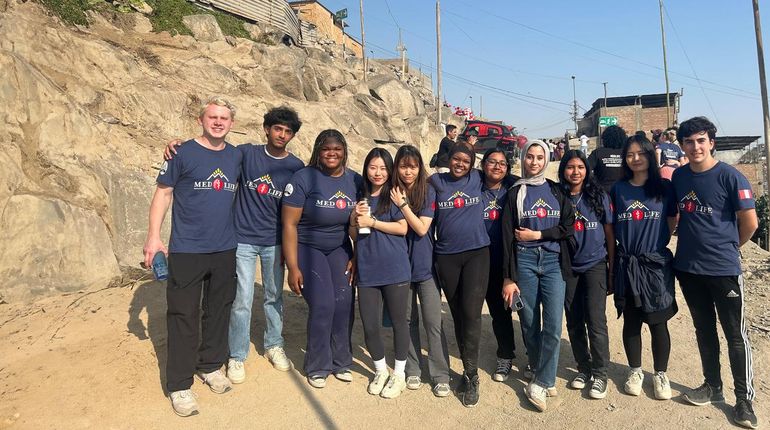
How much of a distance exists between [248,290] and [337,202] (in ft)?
3.56

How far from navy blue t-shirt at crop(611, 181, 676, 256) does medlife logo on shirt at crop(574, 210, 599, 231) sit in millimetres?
211

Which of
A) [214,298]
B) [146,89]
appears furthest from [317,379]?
[146,89]

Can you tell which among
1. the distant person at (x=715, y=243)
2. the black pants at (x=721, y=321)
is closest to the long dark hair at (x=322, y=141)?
the distant person at (x=715, y=243)

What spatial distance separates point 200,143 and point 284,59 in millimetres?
10662

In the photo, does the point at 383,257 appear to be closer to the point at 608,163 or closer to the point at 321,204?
the point at 321,204

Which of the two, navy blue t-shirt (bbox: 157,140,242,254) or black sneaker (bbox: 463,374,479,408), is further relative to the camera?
black sneaker (bbox: 463,374,479,408)

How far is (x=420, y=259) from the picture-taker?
3.75m

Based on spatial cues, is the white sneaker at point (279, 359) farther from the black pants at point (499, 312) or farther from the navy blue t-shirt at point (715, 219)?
the navy blue t-shirt at point (715, 219)

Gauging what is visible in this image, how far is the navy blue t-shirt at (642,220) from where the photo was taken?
368cm

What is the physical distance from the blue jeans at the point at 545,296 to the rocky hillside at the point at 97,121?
14.9 ft

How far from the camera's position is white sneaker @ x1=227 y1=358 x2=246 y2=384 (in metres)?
3.93

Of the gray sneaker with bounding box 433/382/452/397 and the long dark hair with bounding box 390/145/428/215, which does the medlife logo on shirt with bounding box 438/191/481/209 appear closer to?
the long dark hair with bounding box 390/145/428/215

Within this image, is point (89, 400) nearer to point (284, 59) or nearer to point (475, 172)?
point (475, 172)

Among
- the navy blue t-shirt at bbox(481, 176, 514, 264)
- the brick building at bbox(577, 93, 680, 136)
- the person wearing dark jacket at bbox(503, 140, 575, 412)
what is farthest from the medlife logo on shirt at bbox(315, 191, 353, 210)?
the brick building at bbox(577, 93, 680, 136)
